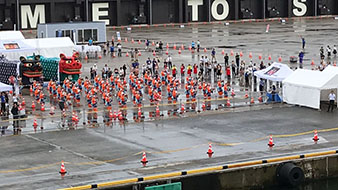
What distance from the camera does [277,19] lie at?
12675cm

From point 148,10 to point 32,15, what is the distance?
17909 mm

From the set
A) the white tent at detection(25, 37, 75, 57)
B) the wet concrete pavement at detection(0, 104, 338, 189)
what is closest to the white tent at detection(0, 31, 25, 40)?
the white tent at detection(25, 37, 75, 57)

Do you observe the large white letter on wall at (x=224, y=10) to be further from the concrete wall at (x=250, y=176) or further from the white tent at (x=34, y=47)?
the concrete wall at (x=250, y=176)

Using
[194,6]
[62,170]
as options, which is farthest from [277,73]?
[194,6]

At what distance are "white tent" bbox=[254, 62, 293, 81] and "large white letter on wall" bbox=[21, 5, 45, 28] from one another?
61.1 metres

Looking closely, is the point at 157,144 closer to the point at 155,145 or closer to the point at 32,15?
the point at 155,145

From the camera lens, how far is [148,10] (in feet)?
380

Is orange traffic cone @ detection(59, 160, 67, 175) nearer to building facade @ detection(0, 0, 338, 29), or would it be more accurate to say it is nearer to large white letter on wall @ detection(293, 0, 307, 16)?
building facade @ detection(0, 0, 338, 29)

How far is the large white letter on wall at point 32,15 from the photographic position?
10575 cm

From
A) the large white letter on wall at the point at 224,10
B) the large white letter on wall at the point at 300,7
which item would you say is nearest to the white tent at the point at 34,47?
the large white letter on wall at the point at 224,10

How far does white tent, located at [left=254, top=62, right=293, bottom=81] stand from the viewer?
49.2 metres

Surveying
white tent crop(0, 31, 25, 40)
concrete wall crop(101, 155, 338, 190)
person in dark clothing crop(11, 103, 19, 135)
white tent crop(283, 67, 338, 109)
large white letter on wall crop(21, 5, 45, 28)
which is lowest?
concrete wall crop(101, 155, 338, 190)

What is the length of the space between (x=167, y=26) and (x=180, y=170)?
286 feet

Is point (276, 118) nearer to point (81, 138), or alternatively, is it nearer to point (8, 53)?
point (81, 138)
